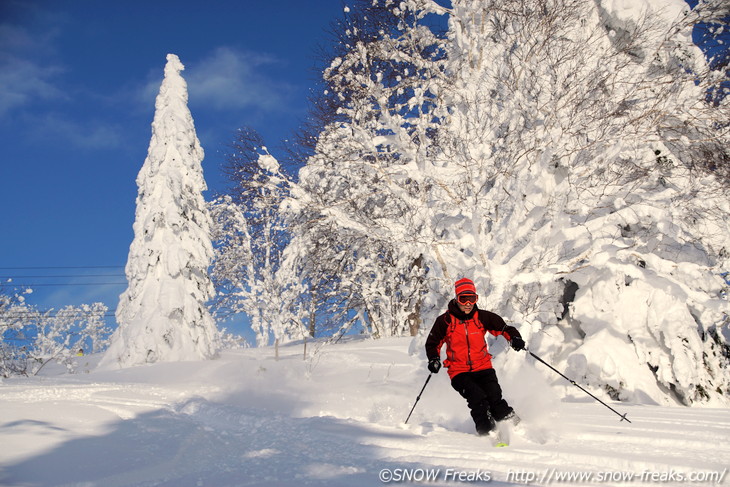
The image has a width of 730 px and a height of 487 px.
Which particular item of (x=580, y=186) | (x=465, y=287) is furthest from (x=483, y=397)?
(x=580, y=186)

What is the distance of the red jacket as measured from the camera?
5.05 metres

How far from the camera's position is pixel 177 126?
16.6 metres

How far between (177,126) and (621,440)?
16.0 metres

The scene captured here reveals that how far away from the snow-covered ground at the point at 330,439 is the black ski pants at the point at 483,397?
20 centimetres

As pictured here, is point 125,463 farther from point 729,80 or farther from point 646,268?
point 729,80

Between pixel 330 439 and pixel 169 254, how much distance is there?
495 inches

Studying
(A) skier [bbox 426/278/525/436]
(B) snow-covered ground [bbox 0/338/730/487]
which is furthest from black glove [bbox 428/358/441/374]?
(B) snow-covered ground [bbox 0/338/730/487]

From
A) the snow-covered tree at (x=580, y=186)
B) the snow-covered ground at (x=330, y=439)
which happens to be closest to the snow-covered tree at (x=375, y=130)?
the snow-covered tree at (x=580, y=186)

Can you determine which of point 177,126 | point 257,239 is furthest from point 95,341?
point 177,126

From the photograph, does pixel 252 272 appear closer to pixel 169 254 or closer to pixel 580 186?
pixel 169 254

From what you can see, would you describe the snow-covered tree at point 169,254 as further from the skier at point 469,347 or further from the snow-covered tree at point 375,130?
the skier at point 469,347

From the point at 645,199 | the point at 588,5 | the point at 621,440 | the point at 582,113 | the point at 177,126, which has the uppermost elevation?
the point at 177,126

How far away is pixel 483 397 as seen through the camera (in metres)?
4.74

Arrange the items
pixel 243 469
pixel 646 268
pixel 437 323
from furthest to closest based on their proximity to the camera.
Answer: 1. pixel 646 268
2. pixel 437 323
3. pixel 243 469
